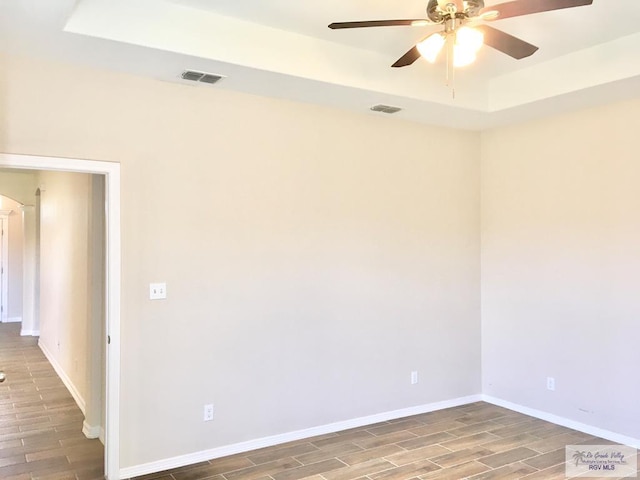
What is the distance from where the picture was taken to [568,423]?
4.23m

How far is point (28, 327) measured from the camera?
8.30 meters

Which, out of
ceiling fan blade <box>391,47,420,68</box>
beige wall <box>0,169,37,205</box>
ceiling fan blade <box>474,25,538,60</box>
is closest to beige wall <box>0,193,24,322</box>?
beige wall <box>0,169,37,205</box>

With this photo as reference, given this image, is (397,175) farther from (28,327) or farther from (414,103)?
(28,327)

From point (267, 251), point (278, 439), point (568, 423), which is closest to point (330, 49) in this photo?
point (267, 251)

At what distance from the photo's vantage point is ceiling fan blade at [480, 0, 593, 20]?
2.06 m

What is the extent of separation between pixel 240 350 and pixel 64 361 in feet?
9.61

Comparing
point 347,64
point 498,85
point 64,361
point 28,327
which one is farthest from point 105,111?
point 28,327

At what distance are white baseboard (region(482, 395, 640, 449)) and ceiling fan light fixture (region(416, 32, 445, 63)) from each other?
10.8ft

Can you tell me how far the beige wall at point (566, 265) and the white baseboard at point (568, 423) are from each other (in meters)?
0.04

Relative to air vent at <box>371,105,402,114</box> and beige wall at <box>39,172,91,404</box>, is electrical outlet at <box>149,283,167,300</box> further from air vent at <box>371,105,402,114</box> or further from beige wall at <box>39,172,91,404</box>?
air vent at <box>371,105,402,114</box>

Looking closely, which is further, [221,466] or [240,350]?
[240,350]

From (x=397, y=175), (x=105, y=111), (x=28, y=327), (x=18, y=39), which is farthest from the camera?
(x=28, y=327)

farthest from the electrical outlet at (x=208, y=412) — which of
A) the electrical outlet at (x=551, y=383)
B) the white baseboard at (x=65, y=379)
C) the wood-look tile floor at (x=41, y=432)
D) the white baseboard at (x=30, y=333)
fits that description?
the white baseboard at (x=30, y=333)

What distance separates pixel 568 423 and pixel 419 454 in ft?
4.80
